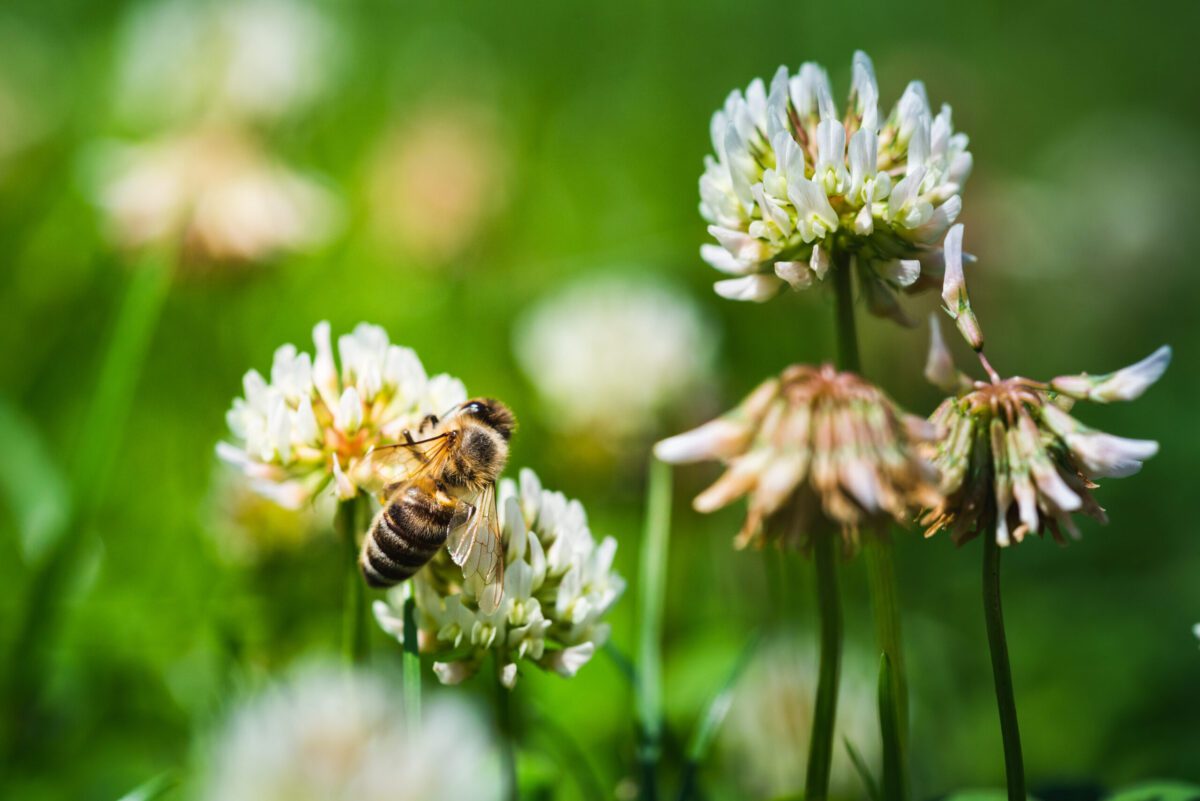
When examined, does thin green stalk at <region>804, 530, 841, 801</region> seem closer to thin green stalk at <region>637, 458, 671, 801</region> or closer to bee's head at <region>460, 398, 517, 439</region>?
thin green stalk at <region>637, 458, 671, 801</region>

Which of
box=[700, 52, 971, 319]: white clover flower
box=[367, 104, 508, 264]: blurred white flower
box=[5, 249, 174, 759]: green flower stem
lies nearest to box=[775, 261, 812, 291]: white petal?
box=[700, 52, 971, 319]: white clover flower

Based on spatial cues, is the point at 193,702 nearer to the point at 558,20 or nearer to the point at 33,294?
the point at 33,294

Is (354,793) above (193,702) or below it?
above

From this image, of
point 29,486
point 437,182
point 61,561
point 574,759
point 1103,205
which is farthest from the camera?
point 1103,205

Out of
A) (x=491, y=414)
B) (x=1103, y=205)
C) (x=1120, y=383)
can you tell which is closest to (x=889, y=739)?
(x=1120, y=383)

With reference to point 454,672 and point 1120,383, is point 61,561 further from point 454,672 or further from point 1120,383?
point 1120,383

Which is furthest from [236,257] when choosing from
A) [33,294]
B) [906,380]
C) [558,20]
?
[558,20]
